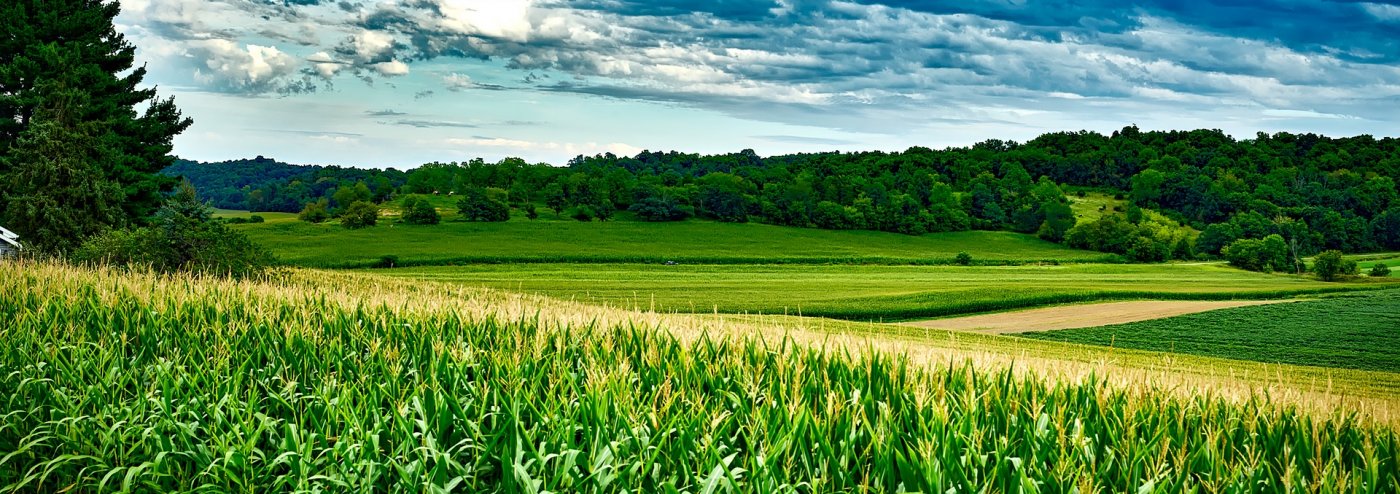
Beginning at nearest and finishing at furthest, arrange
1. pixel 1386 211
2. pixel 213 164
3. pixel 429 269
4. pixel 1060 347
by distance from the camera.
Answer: pixel 1060 347, pixel 429 269, pixel 1386 211, pixel 213 164

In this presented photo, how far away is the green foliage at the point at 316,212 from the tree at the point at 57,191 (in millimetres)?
28415

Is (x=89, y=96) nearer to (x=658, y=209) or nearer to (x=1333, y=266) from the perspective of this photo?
(x=658, y=209)

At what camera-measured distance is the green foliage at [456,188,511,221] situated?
232 ft

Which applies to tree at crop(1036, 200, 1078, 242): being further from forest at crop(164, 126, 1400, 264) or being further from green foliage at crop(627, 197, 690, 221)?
green foliage at crop(627, 197, 690, 221)

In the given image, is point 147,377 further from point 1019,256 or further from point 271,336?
point 1019,256

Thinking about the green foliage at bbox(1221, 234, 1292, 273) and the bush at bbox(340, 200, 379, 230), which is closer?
the green foliage at bbox(1221, 234, 1292, 273)

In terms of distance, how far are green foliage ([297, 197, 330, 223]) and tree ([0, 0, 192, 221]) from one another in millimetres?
17181

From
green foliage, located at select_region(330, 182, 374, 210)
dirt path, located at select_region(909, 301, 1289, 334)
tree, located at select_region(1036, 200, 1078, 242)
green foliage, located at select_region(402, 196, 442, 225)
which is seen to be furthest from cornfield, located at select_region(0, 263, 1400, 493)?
tree, located at select_region(1036, 200, 1078, 242)

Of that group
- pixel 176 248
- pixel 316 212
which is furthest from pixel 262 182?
pixel 176 248

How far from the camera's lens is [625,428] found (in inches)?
247

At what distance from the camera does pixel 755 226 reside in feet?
256

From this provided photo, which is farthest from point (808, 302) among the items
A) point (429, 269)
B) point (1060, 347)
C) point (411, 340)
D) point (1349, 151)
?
point (1349, 151)

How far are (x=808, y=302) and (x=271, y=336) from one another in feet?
105

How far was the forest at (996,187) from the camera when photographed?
194 feet
